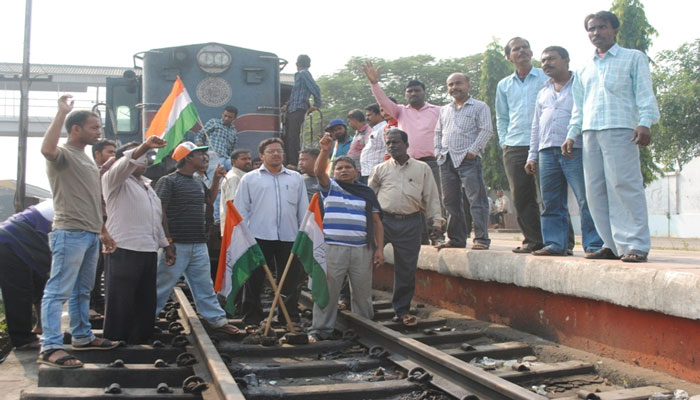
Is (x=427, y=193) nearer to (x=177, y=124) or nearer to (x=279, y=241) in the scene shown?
(x=279, y=241)

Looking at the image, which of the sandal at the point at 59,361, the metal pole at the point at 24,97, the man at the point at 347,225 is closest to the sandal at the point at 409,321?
the man at the point at 347,225

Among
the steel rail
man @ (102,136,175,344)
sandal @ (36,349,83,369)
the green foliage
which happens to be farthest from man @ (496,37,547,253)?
the green foliage

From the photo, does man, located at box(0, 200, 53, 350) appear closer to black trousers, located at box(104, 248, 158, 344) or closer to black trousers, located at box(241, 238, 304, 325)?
black trousers, located at box(104, 248, 158, 344)

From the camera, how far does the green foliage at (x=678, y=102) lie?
1152 inches

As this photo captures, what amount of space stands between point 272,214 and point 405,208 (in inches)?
51.6

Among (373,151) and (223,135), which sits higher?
(223,135)

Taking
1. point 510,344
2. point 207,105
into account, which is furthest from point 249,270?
point 207,105

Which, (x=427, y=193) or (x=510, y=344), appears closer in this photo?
(x=510, y=344)

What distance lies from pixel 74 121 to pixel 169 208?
1395 mm

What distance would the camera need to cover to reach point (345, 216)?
19.8ft

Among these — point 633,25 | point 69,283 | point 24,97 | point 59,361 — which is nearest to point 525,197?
point 69,283

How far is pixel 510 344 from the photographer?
205 inches

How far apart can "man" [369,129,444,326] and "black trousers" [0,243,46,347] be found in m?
3.35

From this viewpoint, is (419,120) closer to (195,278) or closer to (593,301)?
(195,278)
